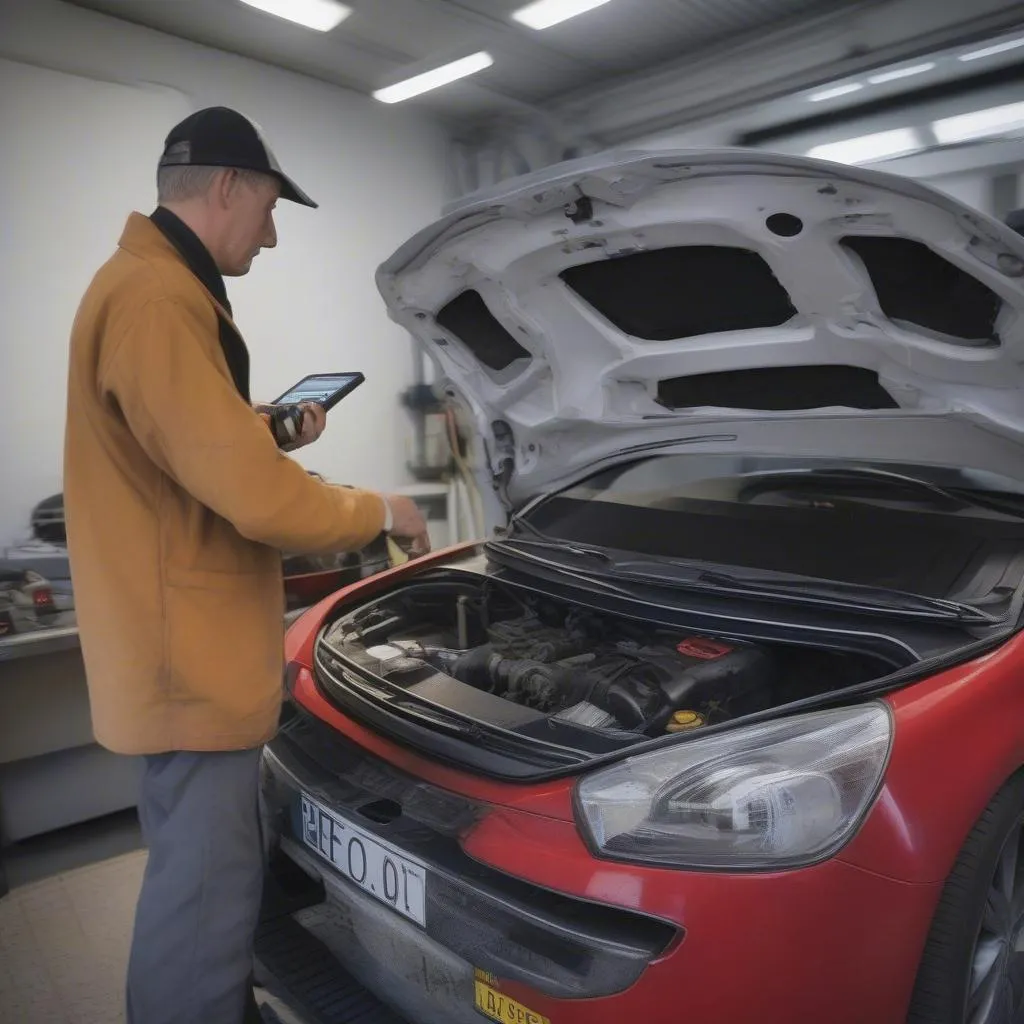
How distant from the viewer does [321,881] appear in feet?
4.59

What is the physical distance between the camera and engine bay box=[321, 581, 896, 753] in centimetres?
144

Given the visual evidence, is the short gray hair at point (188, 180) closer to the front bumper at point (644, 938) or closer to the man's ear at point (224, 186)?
the man's ear at point (224, 186)

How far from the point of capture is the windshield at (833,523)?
163 cm

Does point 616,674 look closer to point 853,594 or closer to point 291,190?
point 853,594

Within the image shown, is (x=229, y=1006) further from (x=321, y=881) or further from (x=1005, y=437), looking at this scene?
(x=1005, y=437)

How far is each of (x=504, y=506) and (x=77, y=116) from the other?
1.94 metres

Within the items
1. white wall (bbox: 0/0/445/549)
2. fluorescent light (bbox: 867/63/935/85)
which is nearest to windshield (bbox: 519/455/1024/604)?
fluorescent light (bbox: 867/63/935/85)

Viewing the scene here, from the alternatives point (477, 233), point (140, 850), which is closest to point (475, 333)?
point (477, 233)

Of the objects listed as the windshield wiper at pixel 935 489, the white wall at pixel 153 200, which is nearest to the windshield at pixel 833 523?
the windshield wiper at pixel 935 489

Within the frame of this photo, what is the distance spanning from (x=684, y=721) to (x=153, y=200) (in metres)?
2.68

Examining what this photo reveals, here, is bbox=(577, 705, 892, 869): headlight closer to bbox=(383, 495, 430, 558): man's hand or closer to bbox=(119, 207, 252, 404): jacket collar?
bbox=(383, 495, 430, 558): man's hand

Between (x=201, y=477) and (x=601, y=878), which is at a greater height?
(x=201, y=477)

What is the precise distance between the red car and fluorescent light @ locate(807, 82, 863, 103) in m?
1.42

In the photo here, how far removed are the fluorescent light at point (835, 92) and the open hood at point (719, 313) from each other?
4.85 feet
